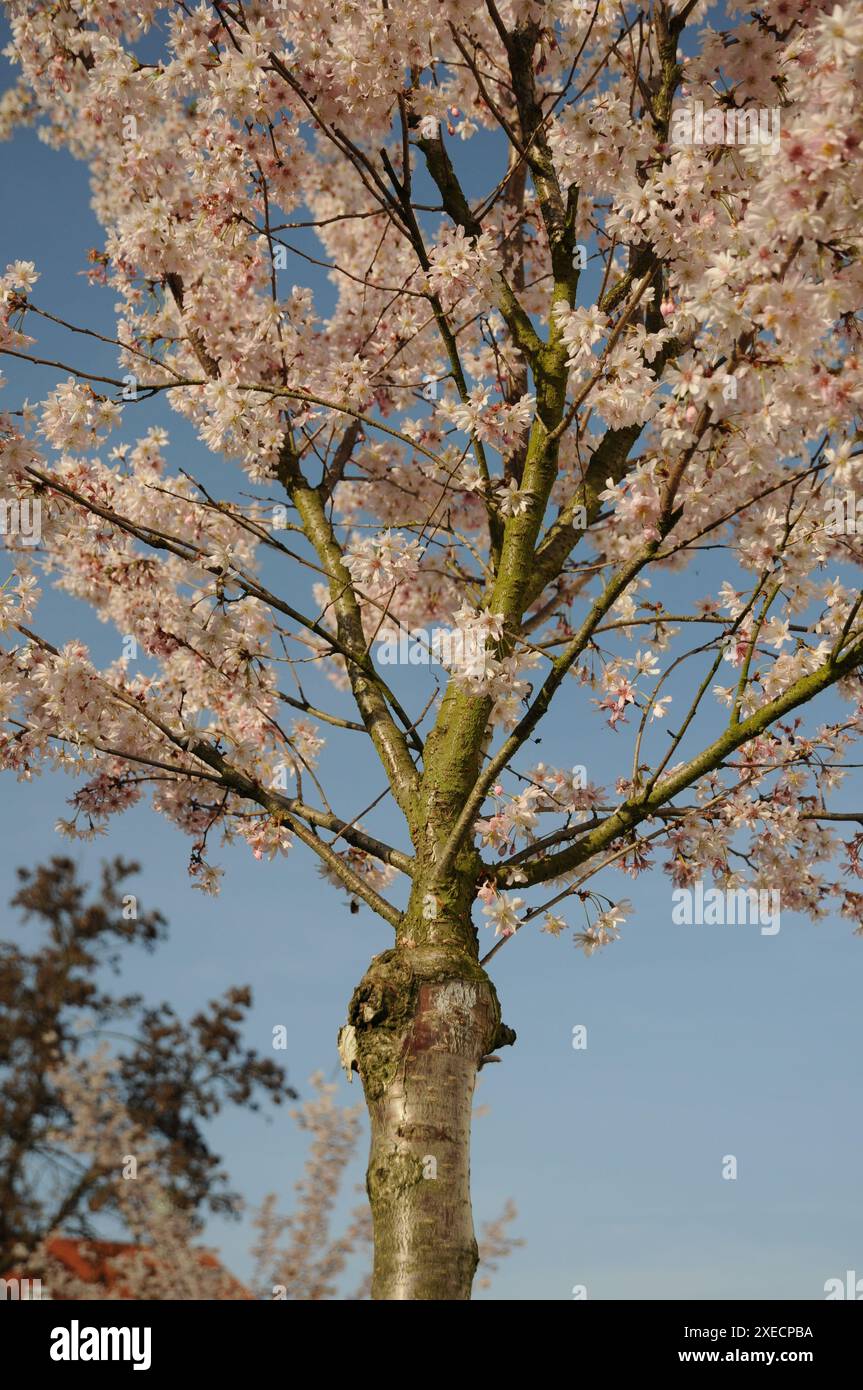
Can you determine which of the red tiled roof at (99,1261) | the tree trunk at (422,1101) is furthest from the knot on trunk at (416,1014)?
the red tiled roof at (99,1261)

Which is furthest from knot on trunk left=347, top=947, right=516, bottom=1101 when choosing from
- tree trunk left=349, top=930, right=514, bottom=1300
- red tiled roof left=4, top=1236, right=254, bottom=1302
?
red tiled roof left=4, top=1236, right=254, bottom=1302

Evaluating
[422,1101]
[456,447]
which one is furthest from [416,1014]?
[456,447]

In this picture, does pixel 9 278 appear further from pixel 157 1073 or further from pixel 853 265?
pixel 157 1073

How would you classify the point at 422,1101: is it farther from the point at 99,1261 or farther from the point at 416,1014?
the point at 99,1261

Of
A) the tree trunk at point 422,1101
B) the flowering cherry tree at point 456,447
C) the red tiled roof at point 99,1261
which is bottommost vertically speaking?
the red tiled roof at point 99,1261

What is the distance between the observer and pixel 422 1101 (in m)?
4.47

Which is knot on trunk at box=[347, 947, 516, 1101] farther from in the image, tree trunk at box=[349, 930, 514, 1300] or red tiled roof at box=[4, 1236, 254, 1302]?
red tiled roof at box=[4, 1236, 254, 1302]

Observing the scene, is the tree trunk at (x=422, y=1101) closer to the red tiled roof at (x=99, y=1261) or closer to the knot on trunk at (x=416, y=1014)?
the knot on trunk at (x=416, y=1014)

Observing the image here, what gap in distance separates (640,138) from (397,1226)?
4.83 meters

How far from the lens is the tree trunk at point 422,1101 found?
13.9ft

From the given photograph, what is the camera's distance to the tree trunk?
13.9 ft

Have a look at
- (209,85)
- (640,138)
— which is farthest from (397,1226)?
(209,85)

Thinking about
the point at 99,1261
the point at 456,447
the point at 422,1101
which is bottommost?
the point at 99,1261

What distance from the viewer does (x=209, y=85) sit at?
614cm
